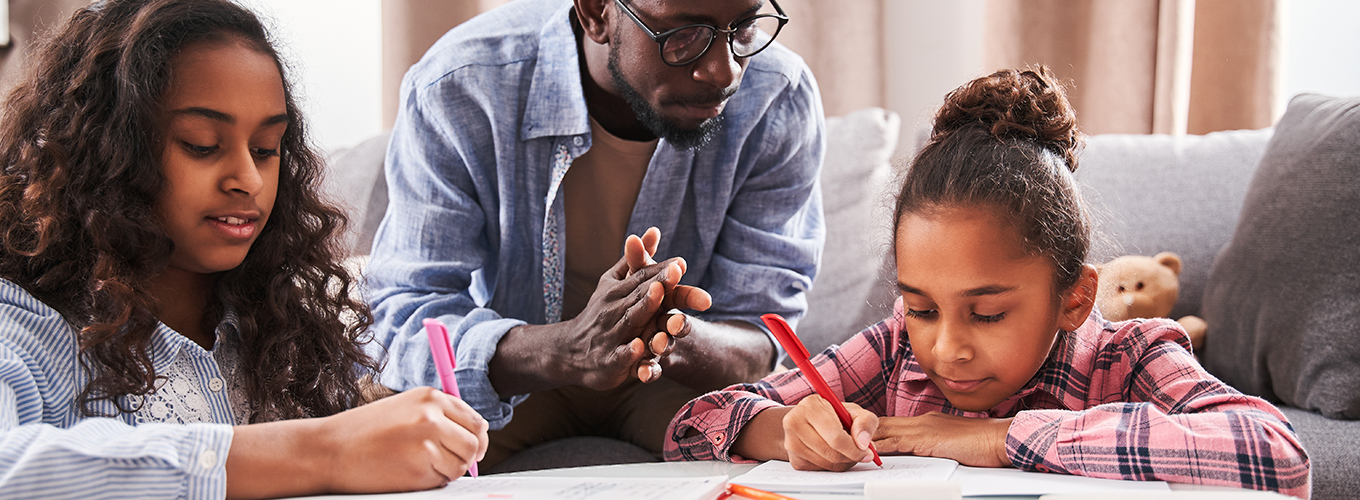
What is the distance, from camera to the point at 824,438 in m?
0.88

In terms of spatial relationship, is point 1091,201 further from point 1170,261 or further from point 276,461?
point 276,461

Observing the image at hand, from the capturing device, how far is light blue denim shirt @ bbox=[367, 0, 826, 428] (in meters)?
1.45

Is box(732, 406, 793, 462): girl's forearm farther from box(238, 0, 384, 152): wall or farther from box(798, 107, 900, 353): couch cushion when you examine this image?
box(238, 0, 384, 152): wall

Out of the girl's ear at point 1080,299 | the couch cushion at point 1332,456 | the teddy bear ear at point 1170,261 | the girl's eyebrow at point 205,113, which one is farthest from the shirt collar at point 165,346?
the teddy bear ear at point 1170,261

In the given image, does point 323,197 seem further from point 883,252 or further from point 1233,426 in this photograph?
point 1233,426

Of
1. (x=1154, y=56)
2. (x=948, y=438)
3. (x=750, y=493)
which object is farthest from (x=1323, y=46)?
(x=750, y=493)

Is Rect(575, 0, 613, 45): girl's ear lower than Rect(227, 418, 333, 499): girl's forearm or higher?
higher

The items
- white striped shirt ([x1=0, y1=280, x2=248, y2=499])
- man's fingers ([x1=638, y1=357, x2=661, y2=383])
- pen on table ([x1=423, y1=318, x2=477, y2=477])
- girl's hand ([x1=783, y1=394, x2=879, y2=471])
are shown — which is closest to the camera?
white striped shirt ([x1=0, y1=280, x2=248, y2=499])

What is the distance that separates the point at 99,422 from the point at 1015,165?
86cm

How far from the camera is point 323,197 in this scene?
1.31 metres

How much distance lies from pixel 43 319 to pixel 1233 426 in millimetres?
1063

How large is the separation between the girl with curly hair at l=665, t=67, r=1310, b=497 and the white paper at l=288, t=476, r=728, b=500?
8.0 inches

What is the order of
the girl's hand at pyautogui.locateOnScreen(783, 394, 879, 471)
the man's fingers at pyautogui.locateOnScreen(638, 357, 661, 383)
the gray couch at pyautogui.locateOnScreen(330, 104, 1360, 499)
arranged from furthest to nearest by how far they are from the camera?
1. the gray couch at pyautogui.locateOnScreen(330, 104, 1360, 499)
2. the man's fingers at pyautogui.locateOnScreen(638, 357, 661, 383)
3. the girl's hand at pyautogui.locateOnScreen(783, 394, 879, 471)

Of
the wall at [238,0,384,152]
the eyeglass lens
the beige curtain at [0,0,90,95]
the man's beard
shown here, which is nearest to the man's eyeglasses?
the eyeglass lens
